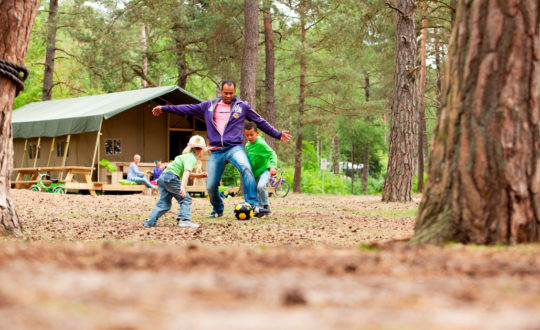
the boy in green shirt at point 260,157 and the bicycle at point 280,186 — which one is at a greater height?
the boy in green shirt at point 260,157

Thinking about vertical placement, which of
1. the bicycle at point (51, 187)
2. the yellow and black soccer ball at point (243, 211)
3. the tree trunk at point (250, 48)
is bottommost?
the yellow and black soccer ball at point (243, 211)

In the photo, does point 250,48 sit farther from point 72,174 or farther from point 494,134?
point 494,134

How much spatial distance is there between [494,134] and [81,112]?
59.1ft

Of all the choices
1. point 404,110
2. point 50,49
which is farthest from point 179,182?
point 50,49

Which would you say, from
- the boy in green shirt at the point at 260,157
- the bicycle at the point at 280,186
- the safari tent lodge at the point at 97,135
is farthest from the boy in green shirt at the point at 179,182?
the bicycle at the point at 280,186

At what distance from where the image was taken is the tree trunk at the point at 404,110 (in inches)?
599

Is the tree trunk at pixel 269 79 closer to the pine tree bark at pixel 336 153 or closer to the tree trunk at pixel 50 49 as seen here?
the tree trunk at pixel 50 49

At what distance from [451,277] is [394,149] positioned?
499 inches

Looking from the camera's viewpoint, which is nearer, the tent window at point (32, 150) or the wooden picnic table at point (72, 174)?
the wooden picnic table at point (72, 174)

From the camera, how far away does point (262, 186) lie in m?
10.3

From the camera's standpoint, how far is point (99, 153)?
21578mm

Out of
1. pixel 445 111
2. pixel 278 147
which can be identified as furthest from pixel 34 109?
pixel 445 111

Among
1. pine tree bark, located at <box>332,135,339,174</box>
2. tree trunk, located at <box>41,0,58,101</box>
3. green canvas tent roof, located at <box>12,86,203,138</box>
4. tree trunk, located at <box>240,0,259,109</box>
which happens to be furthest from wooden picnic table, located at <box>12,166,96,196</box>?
pine tree bark, located at <box>332,135,339,174</box>

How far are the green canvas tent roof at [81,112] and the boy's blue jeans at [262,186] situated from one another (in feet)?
30.8
